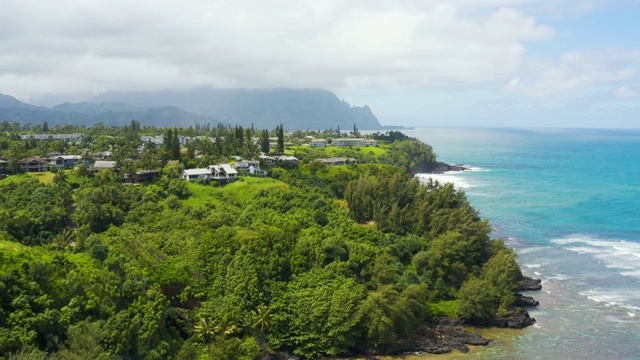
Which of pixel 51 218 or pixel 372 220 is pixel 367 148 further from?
pixel 51 218

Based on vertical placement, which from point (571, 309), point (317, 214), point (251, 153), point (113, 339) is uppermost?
point (251, 153)

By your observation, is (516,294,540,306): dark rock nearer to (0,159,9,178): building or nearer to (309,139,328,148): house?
(0,159,9,178): building

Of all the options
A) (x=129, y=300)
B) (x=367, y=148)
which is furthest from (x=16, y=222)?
(x=367, y=148)

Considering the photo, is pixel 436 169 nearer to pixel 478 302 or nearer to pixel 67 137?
pixel 67 137

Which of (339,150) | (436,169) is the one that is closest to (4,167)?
(339,150)

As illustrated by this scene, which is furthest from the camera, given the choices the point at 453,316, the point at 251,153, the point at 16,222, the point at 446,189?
the point at 251,153

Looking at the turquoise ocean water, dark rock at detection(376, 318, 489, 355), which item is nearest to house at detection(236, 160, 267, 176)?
the turquoise ocean water

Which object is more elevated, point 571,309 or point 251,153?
point 251,153

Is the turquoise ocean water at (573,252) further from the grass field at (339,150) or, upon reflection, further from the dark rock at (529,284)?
the grass field at (339,150)
